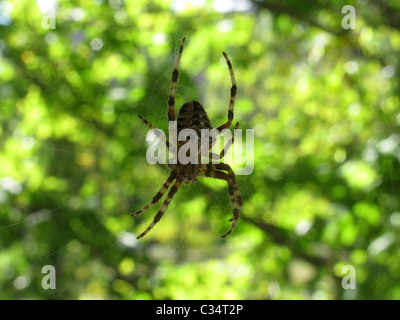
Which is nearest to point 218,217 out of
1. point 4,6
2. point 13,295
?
point 13,295

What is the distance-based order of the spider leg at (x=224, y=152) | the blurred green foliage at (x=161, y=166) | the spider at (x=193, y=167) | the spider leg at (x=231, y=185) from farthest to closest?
1. the blurred green foliage at (x=161, y=166)
2. the spider leg at (x=231, y=185)
3. the spider leg at (x=224, y=152)
4. the spider at (x=193, y=167)

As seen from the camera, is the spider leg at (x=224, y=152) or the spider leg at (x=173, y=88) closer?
the spider leg at (x=173, y=88)

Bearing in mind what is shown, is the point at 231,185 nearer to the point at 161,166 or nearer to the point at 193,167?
the point at 193,167

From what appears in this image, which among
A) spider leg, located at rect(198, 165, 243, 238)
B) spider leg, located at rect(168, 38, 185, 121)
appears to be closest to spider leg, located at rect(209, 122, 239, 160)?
spider leg, located at rect(198, 165, 243, 238)

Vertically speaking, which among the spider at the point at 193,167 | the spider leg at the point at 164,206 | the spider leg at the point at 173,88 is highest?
the spider leg at the point at 173,88

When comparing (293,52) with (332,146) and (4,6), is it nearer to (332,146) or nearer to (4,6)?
(332,146)

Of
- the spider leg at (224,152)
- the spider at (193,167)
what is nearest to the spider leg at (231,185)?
the spider at (193,167)

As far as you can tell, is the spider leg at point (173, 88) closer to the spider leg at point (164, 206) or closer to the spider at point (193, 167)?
the spider at point (193, 167)
